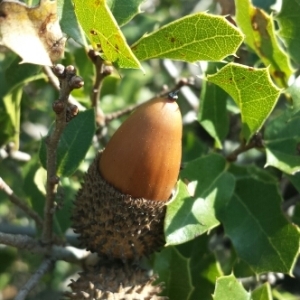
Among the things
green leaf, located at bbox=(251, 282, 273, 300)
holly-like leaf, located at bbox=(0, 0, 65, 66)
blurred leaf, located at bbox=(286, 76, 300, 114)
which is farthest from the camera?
blurred leaf, located at bbox=(286, 76, 300, 114)

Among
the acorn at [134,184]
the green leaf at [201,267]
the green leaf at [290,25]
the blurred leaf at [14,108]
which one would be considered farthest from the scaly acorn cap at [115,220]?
the green leaf at [290,25]

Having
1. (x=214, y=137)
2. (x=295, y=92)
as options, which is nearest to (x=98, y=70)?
(x=214, y=137)

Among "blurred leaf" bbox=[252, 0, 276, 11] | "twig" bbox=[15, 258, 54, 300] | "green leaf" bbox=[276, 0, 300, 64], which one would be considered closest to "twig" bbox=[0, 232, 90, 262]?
"twig" bbox=[15, 258, 54, 300]

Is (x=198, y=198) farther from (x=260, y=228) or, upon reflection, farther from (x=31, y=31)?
(x=31, y=31)

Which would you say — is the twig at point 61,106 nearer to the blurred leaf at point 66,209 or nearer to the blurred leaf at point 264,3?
the blurred leaf at point 66,209

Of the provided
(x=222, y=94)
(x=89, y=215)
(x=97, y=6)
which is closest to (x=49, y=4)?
(x=97, y=6)

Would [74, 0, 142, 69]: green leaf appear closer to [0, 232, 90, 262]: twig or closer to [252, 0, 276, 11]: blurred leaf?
[0, 232, 90, 262]: twig
